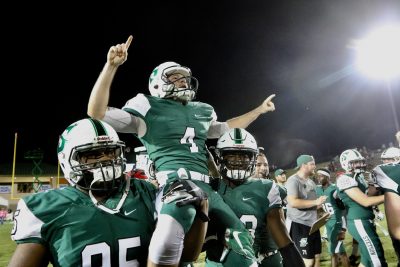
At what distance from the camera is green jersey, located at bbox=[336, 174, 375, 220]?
20.4ft

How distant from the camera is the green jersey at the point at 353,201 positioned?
6.23 meters

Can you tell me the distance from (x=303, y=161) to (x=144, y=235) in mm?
5749

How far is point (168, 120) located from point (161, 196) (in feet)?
3.19

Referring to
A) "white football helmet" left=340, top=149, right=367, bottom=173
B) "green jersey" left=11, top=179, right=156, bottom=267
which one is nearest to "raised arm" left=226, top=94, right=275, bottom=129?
"green jersey" left=11, top=179, right=156, bottom=267

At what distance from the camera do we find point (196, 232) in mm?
2588

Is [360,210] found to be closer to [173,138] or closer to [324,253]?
[173,138]

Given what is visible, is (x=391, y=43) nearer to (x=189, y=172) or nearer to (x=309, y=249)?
(x=309, y=249)

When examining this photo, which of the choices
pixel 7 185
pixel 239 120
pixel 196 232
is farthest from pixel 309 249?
pixel 7 185

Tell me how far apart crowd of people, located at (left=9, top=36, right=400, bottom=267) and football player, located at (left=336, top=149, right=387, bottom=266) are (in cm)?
251

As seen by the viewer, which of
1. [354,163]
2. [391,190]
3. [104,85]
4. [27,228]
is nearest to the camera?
[27,228]

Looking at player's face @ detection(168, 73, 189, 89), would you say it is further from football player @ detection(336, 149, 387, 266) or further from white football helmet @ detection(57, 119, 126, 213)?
football player @ detection(336, 149, 387, 266)

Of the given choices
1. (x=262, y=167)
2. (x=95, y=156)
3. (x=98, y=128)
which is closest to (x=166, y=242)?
(x=95, y=156)

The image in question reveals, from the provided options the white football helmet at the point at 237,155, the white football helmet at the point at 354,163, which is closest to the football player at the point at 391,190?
the white football helmet at the point at 237,155

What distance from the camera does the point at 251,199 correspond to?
3389mm
